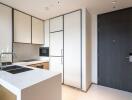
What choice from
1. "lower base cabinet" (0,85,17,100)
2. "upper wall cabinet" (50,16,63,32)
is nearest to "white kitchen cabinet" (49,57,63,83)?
"upper wall cabinet" (50,16,63,32)

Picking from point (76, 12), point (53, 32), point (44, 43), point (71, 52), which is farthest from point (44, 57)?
point (76, 12)

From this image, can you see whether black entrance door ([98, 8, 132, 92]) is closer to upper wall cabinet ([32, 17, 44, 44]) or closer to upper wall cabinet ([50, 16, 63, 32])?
upper wall cabinet ([50, 16, 63, 32])

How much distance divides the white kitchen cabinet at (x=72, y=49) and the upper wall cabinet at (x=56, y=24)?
24cm

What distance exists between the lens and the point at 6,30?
8.50 ft

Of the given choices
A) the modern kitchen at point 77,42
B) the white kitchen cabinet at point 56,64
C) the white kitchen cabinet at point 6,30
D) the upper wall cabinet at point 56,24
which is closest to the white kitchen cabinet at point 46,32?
the modern kitchen at point 77,42

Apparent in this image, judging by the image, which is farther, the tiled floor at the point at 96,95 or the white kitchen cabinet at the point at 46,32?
the white kitchen cabinet at the point at 46,32

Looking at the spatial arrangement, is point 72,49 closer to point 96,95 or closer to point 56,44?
point 56,44

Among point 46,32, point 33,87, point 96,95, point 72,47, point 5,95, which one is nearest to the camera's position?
point 33,87

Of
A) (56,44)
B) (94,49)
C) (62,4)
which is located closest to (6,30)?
(56,44)

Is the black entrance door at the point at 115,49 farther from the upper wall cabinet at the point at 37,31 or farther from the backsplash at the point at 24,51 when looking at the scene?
the backsplash at the point at 24,51

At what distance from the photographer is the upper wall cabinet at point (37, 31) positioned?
137 inches

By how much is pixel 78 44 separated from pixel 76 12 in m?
1.01

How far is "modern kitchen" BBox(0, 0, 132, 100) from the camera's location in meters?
2.58

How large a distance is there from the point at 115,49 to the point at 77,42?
1.27m
